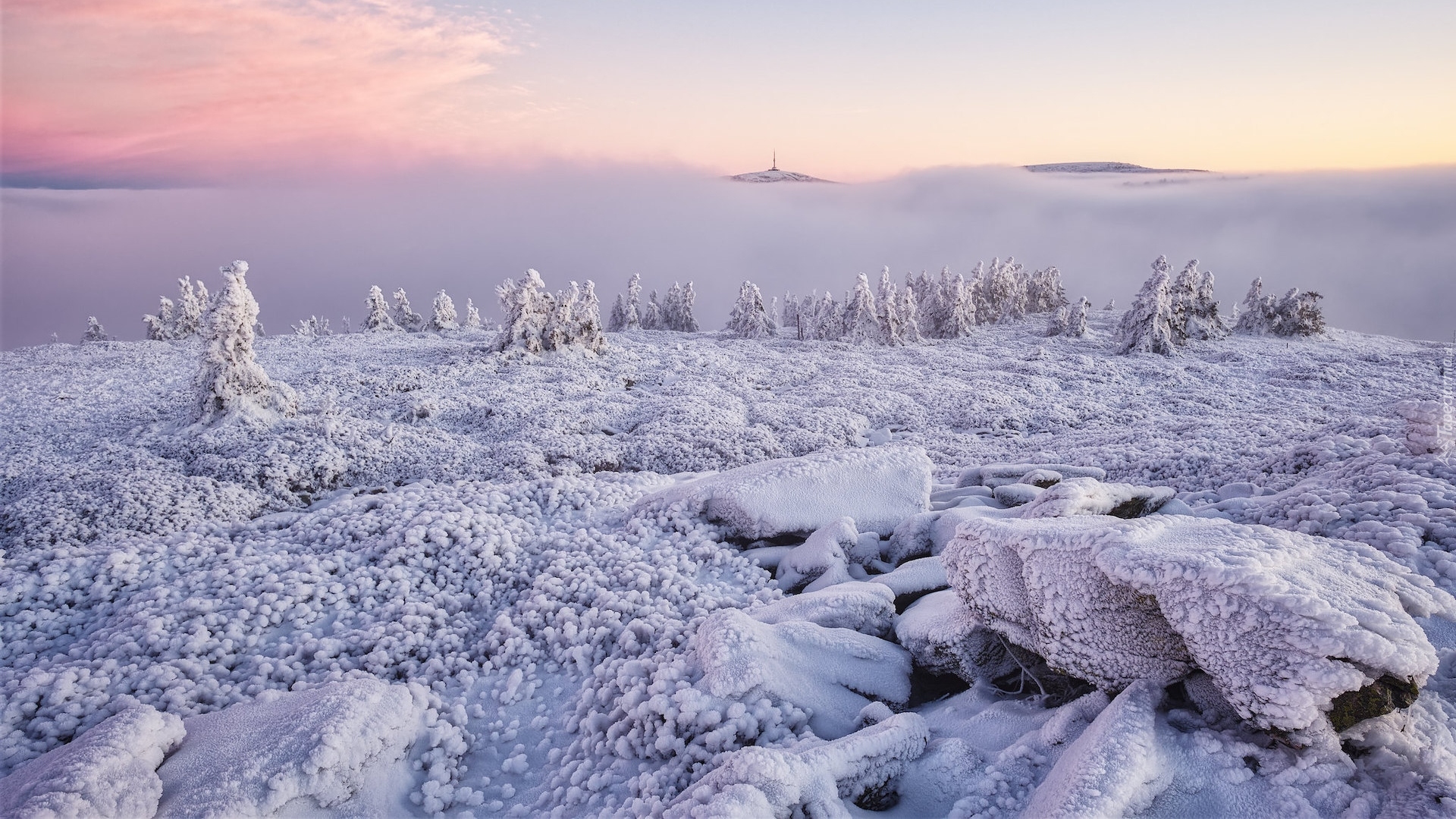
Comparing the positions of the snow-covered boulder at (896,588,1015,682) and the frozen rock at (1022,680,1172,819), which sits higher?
the frozen rock at (1022,680,1172,819)

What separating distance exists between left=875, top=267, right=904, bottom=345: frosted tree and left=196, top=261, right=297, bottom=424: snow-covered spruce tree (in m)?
32.4

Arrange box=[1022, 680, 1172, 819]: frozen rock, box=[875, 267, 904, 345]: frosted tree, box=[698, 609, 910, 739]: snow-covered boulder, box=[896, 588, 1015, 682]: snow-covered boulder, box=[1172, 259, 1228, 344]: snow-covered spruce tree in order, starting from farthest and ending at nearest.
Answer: box=[875, 267, 904, 345]: frosted tree < box=[1172, 259, 1228, 344]: snow-covered spruce tree < box=[896, 588, 1015, 682]: snow-covered boulder < box=[698, 609, 910, 739]: snow-covered boulder < box=[1022, 680, 1172, 819]: frozen rock

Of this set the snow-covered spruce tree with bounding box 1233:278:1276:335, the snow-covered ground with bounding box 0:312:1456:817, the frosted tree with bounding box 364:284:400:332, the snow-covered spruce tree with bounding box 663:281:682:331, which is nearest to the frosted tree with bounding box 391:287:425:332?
the frosted tree with bounding box 364:284:400:332

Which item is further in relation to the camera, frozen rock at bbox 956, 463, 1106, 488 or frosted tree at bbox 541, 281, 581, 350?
frosted tree at bbox 541, 281, 581, 350

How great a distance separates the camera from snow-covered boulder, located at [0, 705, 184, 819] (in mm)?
3520

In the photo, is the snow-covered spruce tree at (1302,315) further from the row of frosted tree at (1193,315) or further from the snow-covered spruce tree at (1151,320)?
the snow-covered spruce tree at (1151,320)

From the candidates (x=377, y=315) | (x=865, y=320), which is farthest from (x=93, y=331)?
(x=865, y=320)

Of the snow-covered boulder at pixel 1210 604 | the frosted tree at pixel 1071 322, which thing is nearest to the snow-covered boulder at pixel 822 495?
the snow-covered boulder at pixel 1210 604

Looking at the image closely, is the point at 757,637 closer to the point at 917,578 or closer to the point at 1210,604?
the point at 917,578

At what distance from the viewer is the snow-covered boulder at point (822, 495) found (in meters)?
8.23

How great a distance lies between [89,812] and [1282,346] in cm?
4845

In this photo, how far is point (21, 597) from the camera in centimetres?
671

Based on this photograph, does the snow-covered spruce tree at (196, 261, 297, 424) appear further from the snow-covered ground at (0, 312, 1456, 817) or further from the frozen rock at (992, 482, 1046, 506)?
the frozen rock at (992, 482, 1046, 506)

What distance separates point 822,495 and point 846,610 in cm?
280
